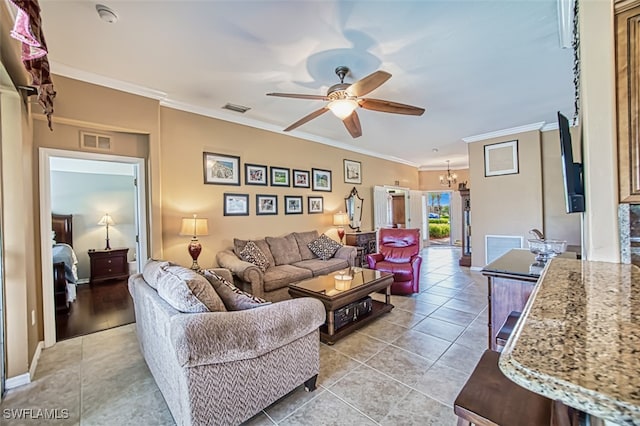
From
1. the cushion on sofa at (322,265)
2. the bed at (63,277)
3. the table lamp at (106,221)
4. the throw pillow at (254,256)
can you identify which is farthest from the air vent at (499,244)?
the table lamp at (106,221)

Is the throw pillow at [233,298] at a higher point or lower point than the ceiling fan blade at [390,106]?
lower

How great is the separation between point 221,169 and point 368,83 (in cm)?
281

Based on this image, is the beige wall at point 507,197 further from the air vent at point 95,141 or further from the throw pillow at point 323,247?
the air vent at point 95,141

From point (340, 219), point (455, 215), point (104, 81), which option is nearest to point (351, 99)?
point (104, 81)

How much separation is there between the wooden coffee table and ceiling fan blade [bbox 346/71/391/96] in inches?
80.7

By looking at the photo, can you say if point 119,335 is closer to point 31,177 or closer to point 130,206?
point 31,177

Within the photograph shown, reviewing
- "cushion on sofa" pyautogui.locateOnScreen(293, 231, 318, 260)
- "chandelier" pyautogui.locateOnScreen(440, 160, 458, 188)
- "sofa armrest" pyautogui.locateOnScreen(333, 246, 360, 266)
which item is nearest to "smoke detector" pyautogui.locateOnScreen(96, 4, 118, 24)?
"cushion on sofa" pyautogui.locateOnScreen(293, 231, 318, 260)

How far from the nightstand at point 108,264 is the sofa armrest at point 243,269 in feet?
10.7

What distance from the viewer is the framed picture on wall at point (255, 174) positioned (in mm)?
4730

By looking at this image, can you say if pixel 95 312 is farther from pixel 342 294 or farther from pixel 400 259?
pixel 400 259

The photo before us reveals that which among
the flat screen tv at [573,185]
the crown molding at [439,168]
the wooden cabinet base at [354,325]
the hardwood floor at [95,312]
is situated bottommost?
the hardwood floor at [95,312]

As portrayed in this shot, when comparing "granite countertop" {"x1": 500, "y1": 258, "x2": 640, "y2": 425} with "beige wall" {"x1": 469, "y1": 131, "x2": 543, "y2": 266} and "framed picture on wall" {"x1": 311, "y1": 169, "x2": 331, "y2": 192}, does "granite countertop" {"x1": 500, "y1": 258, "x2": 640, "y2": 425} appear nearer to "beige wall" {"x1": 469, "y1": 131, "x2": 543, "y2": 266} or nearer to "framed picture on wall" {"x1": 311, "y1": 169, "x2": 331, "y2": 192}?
"framed picture on wall" {"x1": 311, "y1": 169, "x2": 331, "y2": 192}

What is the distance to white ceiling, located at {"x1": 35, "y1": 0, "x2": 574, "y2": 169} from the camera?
7.15 feet

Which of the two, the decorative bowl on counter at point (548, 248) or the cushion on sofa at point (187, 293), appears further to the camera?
the decorative bowl on counter at point (548, 248)
